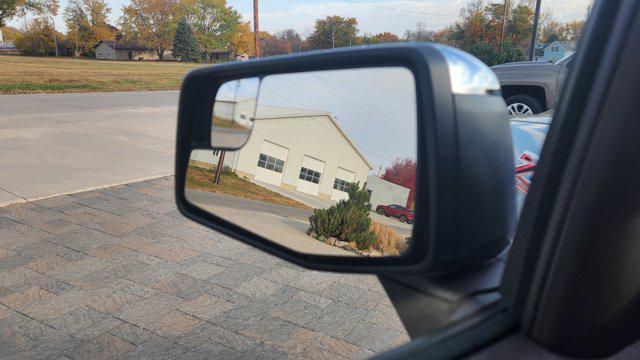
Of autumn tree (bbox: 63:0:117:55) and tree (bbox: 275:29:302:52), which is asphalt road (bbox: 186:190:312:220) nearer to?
tree (bbox: 275:29:302:52)

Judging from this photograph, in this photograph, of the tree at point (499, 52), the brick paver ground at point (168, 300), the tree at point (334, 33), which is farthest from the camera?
the brick paver ground at point (168, 300)

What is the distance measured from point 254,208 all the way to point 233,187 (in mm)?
90

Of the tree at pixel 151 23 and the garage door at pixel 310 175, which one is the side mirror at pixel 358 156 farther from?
the tree at pixel 151 23

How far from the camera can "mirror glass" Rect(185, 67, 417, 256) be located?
82 centimetres

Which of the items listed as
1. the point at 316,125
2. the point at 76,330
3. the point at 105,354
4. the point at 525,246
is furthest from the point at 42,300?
the point at 525,246

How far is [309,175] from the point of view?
3.22 feet

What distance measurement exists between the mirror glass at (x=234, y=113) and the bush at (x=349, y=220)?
33cm

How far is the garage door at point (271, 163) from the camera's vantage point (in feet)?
3.46

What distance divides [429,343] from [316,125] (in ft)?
1.51

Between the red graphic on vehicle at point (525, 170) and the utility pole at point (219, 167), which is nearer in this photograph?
the red graphic on vehicle at point (525, 170)

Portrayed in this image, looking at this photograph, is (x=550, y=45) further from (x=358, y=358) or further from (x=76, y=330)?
(x=76, y=330)

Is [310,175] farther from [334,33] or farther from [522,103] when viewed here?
[522,103]

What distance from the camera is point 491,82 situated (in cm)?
76

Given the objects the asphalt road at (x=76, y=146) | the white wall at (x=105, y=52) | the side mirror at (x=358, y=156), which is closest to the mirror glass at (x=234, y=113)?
the side mirror at (x=358, y=156)
